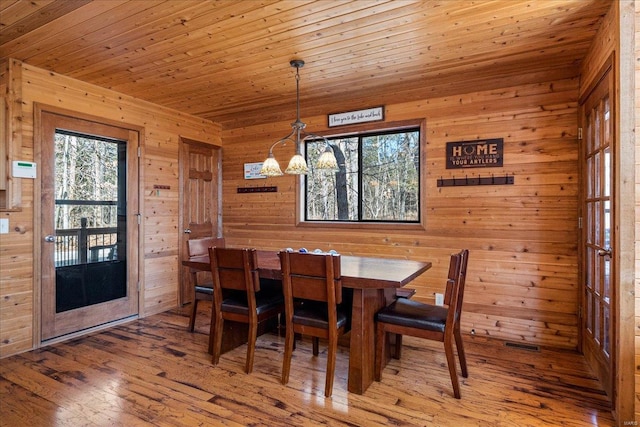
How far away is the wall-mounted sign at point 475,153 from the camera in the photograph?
3.47 m

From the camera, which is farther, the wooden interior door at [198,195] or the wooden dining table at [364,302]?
the wooden interior door at [198,195]

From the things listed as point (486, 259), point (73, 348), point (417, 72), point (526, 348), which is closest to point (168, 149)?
point (73, 348)

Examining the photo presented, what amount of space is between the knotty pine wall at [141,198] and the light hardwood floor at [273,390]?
537 millimetres

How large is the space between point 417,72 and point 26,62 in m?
3.41

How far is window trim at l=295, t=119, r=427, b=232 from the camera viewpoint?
3814mm

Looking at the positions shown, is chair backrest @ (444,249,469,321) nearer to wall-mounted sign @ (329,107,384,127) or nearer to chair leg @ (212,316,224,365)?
chair leg @ (212,316,224,365)

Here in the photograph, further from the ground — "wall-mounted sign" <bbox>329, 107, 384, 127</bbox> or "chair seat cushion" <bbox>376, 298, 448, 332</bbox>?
"wall-mounted sign" <bbox>329, 107, 384, 127</bbox>

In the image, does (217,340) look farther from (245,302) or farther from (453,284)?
(453,284)

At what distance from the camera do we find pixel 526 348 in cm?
323

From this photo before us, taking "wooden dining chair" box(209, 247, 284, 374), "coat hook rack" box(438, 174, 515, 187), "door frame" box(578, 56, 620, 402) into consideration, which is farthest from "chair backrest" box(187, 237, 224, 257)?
"door frame" box(578, 56, 620, 402)

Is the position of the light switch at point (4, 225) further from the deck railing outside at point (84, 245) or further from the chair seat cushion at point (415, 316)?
the chair seat cushion at point (415, 316)

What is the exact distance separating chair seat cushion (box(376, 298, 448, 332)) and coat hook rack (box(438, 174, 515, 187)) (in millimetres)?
1487

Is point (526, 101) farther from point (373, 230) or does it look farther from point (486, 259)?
point (373, 230)

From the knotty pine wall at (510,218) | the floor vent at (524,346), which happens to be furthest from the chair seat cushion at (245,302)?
the floor vent at (524,346)
